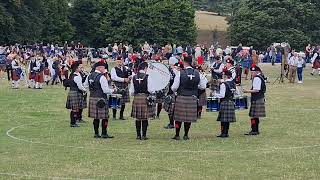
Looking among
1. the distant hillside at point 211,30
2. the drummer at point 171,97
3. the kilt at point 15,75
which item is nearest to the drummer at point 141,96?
the drummer at point 171,97

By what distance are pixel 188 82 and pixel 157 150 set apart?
1813mm

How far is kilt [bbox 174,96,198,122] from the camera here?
14.6 meters

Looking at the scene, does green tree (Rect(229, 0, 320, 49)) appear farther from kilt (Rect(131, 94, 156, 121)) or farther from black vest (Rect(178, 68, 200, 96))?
kilt (Rect(131, 94, 156, 121))

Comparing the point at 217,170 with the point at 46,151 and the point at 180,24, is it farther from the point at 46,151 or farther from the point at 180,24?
the point at 180,24

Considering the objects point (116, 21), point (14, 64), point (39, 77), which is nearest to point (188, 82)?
point (39, 77)

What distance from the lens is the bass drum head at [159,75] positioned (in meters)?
15.7

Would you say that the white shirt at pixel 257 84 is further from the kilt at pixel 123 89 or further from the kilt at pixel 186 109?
the kilt at pixel 123 89

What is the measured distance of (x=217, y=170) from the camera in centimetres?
1149

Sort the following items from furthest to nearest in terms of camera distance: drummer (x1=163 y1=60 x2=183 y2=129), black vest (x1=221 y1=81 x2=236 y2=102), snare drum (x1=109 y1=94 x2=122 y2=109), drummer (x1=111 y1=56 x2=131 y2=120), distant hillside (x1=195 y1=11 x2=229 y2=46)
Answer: distant hillside (x1=195 y1=11 x2=229 y2=46)
drummer (x1=111 y1=56 x2=131 y2=120)
snare drum (x1=109 y1=94 x2=122 y2=109)
drummer (x1=163 y1=60 x2=183 y2=129)
black vest (x1=221 y1=81 x2=236 y2=102)

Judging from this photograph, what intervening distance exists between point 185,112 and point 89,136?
7.56 ft

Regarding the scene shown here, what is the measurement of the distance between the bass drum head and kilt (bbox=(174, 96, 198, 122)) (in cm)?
118

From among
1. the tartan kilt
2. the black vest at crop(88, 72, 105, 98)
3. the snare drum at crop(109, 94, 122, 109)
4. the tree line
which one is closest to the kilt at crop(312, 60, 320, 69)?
the tartan kilt

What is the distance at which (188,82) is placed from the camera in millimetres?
14617

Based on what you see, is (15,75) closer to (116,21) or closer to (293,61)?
(293,61)
